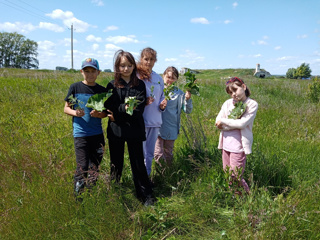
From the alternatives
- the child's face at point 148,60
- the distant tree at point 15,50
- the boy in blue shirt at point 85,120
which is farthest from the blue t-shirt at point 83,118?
the distant tree at point 15,50

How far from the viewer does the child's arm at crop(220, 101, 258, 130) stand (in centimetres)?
243

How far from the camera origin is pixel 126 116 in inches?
97.1

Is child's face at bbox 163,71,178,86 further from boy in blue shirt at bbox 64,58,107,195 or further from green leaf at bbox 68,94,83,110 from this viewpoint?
green leaf at bbox 68,94,83,110

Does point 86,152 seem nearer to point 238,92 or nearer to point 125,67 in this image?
point 125,67

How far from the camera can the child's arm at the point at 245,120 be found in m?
2.43

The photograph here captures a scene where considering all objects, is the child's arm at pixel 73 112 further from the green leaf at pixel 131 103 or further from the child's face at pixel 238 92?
the child's face at pixel 238 92

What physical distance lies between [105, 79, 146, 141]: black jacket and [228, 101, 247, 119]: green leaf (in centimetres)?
102

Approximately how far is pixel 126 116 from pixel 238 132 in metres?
1.29

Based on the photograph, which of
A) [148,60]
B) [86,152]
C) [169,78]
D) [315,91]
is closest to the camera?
[86,152]

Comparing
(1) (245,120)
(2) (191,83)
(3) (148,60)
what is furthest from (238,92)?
(3) (148,60)

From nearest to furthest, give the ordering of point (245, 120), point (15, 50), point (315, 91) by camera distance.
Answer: point (245, 120)
point (315, 91)
point (15, 50)

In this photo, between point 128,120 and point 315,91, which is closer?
point 128,120

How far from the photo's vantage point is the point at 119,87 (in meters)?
2.52

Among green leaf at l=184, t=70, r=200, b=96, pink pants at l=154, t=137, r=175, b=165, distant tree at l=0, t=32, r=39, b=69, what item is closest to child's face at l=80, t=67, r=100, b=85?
green leaf at l=184, t=70, r=200, b=96
